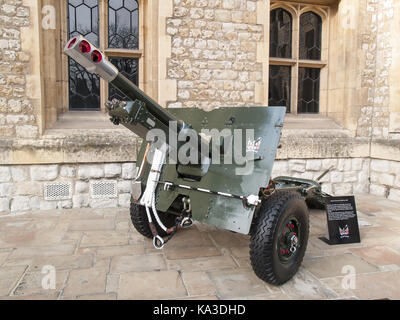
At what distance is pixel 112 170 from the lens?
515 cm

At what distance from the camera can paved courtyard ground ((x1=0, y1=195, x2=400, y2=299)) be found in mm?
2635

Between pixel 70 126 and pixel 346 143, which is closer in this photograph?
pixel 70 126

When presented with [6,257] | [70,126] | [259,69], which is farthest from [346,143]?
[6,257]

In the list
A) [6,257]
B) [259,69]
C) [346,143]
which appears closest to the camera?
[6,257]

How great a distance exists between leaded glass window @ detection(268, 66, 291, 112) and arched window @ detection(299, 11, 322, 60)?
1.53ft

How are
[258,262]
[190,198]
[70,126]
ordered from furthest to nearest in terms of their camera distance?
[70,126] → [190,198] → [258,262]

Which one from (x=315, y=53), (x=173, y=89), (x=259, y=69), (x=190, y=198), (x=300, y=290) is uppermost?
(x=315, y=53)

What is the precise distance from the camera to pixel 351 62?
615 cm

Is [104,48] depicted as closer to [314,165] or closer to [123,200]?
[123,200]

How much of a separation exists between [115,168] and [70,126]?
930 mm

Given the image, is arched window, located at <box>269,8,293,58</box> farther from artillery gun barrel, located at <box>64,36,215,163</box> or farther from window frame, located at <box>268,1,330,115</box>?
artillery gun barrel, located at <box>64,36,215,163</box>

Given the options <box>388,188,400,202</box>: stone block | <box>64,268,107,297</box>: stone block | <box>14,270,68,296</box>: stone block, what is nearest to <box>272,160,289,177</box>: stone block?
<box>388,188,400,202</box>: stone block

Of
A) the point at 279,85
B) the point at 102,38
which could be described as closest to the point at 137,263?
the point at 102,38

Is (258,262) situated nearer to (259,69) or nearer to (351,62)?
(259,69)
